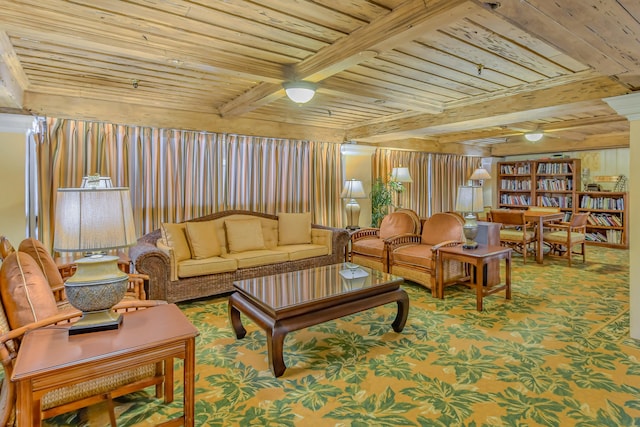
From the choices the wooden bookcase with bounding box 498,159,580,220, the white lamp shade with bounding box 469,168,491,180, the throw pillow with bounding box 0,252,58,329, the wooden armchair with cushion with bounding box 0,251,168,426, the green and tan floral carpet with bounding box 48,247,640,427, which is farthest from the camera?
the wooden bookcase with bounding box 498,159,580,220

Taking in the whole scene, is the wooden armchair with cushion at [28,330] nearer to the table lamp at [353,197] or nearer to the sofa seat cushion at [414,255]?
the sofa seat cushion at [414,255]

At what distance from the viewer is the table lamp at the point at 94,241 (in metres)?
1.66

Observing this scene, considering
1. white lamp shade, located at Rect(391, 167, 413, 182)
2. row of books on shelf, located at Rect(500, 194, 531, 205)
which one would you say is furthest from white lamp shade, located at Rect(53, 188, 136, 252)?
row of books on shelf, located at Rect(500, 194, 531, 205)

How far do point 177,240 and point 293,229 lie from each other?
5.42 feet

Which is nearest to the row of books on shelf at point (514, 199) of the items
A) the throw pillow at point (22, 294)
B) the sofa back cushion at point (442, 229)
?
the sofa back cushion at point (442, 229)

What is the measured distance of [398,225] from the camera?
17.1 feet

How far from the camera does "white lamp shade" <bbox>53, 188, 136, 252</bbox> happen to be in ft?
5.42

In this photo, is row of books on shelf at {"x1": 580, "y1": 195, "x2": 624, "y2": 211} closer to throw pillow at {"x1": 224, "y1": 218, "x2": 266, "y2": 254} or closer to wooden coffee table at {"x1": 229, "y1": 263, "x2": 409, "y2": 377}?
wooden coffee table at {"x1": 229, "y1": 263, "x2": 409, "y2": 377}

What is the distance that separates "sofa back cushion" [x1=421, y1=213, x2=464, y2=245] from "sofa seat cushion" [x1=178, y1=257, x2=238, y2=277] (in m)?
2.65

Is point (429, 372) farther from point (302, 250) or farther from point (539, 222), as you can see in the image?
point (539, 222)

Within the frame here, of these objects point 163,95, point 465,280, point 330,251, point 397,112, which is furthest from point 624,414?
point 163,95

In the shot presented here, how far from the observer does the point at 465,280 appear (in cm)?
437

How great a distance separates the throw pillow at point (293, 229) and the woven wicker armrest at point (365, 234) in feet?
2.42

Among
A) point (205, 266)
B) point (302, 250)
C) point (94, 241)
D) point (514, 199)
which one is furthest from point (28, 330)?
point (514, 199)
